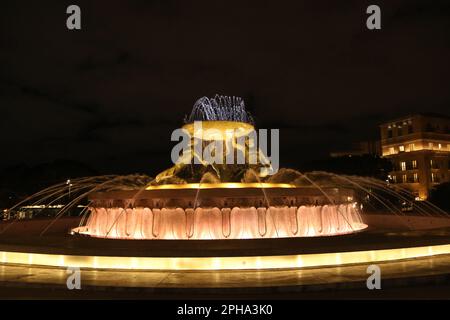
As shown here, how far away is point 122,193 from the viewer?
13016mm

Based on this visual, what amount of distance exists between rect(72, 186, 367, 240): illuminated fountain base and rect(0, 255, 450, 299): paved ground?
3.80 m

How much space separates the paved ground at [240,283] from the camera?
6.76m

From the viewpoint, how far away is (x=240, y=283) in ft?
23.7

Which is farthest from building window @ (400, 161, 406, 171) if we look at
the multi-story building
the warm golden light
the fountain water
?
the fountain water

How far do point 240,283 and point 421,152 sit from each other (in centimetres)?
6470

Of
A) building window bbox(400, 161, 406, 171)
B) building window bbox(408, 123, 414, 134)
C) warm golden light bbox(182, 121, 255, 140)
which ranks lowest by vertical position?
warm golden light bbox(182, 121, 255, 140)

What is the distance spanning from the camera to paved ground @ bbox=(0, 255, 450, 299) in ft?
22.2

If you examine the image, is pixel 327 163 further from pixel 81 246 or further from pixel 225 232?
pixel 81 246

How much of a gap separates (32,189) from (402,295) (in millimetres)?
50683

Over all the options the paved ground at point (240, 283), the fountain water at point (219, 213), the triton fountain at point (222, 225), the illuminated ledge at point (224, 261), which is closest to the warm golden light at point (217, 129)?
the triton fountain at point (222, 225)

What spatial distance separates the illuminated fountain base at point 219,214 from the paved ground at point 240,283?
380 cm

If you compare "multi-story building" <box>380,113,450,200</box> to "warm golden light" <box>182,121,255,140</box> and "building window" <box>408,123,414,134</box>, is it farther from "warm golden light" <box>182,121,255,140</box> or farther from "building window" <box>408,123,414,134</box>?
"warm golden light" <box>182,121,255,140</box>
